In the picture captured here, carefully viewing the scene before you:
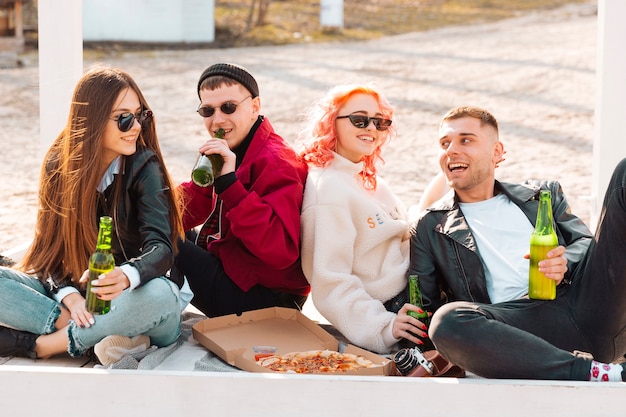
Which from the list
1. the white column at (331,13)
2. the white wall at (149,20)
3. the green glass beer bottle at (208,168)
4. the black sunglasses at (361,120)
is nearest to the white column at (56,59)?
the green glass beer bottle at (208,168)

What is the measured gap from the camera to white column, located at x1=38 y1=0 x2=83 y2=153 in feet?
16.5

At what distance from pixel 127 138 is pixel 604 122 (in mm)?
2533

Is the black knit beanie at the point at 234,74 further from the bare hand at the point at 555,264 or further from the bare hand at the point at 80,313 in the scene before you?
the bare hand at the point at 555,264

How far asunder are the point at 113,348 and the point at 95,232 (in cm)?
47

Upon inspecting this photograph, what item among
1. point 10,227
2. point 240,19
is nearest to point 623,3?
point 10,227

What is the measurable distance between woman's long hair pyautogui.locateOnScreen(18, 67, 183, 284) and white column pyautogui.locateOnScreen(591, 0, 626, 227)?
233cm

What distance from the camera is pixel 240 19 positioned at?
59.9ft

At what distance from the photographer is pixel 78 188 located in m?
3.80

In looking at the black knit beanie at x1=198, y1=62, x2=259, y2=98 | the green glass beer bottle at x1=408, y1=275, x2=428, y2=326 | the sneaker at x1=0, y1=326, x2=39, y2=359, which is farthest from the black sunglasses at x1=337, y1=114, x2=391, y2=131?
the sneaker at x1=0, y1=326, x2=39, y2=359

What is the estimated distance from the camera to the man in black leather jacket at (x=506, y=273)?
337cm

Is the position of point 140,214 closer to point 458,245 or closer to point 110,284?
point 110,284

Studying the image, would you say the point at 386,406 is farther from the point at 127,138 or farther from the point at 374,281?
the point at 127,138

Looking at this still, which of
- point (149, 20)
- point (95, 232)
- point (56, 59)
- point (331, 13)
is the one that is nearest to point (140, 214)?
point (95, 232)

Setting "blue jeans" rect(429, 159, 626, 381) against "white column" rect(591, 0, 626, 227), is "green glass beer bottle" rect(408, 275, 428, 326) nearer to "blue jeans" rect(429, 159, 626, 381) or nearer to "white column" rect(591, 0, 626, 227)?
"blue jeans" rect(429, 159, 626, 381)
